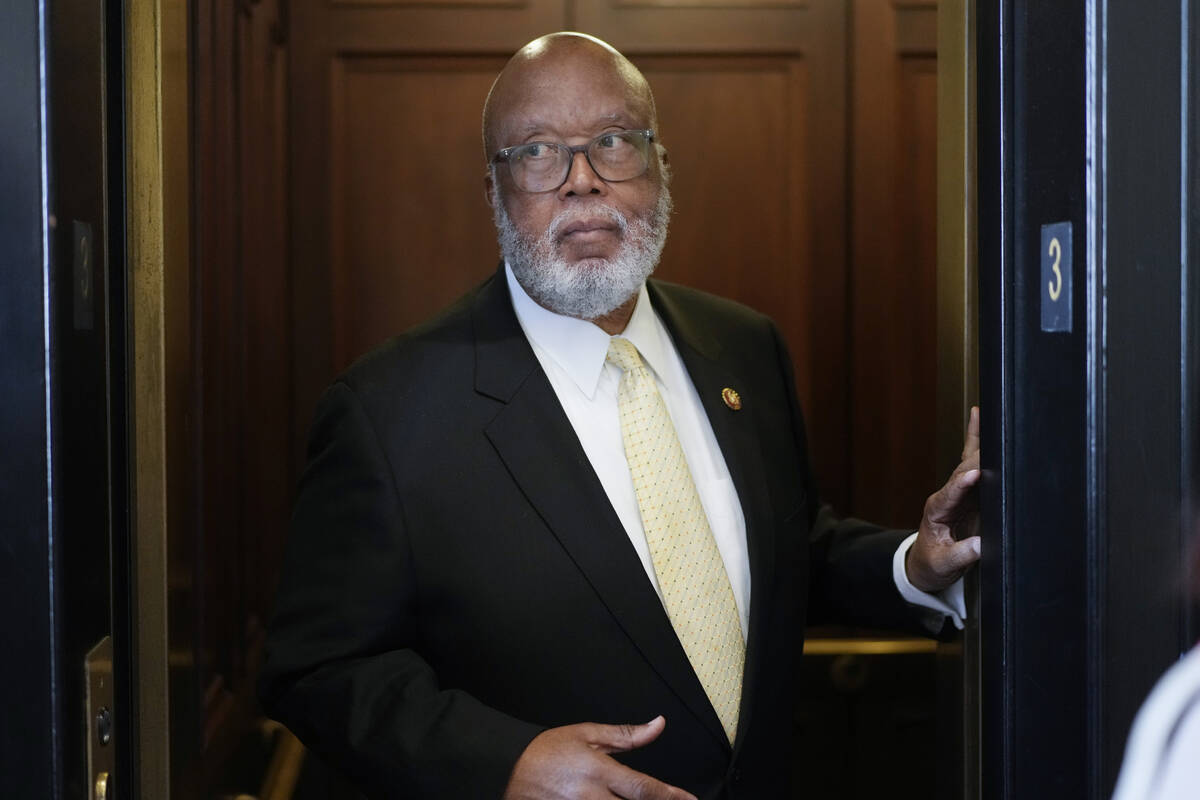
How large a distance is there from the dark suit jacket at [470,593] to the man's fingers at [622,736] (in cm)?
18

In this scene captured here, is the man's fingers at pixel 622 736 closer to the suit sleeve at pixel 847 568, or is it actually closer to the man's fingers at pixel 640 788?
the man's fingers at pixel 640 788

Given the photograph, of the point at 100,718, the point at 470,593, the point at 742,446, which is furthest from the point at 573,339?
the point at 100,718

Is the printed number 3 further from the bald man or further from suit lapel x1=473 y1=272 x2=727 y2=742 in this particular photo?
suit lapel x1=473 y1=272 x2=727 y2=742

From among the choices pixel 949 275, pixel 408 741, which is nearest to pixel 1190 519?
pixel 949 275

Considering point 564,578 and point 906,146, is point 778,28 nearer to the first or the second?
point 906,146

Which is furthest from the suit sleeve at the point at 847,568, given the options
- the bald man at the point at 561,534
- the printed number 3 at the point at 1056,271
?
the printed number 3 at the point at 1056,271

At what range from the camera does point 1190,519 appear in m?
0.94

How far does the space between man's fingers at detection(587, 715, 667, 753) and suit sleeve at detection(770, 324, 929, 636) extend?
1.75 feet

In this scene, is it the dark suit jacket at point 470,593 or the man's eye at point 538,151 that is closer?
the dark suit jacket at point 470,593

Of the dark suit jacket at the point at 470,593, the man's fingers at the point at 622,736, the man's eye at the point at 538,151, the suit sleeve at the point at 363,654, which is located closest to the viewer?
the man's fingers at the point at 622,736

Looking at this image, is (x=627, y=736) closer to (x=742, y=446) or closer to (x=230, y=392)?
(x=742, y=446)

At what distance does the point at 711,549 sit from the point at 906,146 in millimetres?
1385

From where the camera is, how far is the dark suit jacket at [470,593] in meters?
1.58

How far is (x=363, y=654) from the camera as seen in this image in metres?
1.59
